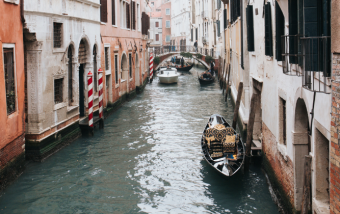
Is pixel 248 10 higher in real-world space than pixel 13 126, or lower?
higher

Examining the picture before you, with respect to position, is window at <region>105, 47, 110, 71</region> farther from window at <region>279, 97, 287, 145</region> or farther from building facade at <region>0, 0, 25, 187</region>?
window at <region>279, 97, 287, 145</region>

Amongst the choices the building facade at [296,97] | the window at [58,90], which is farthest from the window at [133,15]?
the building facade at [296,97]

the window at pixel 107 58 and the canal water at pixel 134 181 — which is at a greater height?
the window at pixel 107 58

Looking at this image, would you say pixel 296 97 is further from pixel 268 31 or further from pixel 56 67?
pixel 56 67

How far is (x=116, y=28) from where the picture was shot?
55.5 feet

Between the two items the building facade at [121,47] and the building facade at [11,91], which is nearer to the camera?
the building facade at [11,91]

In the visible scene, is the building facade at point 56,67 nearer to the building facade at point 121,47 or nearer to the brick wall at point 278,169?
the building facade at point 121,47

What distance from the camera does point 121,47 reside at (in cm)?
1806

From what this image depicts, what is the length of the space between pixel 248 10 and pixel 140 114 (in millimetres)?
7092

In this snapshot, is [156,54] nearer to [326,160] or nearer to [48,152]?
[48,152]

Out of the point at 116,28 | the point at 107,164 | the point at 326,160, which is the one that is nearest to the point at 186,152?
the point at 107,164

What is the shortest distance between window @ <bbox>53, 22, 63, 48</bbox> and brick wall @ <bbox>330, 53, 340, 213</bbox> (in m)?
7.77

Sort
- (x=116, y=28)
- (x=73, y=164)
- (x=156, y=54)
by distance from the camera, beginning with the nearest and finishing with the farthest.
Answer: (x=73, y=164)
(x=116, y=28)
(x=156, y=54)

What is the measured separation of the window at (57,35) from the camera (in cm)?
1005
